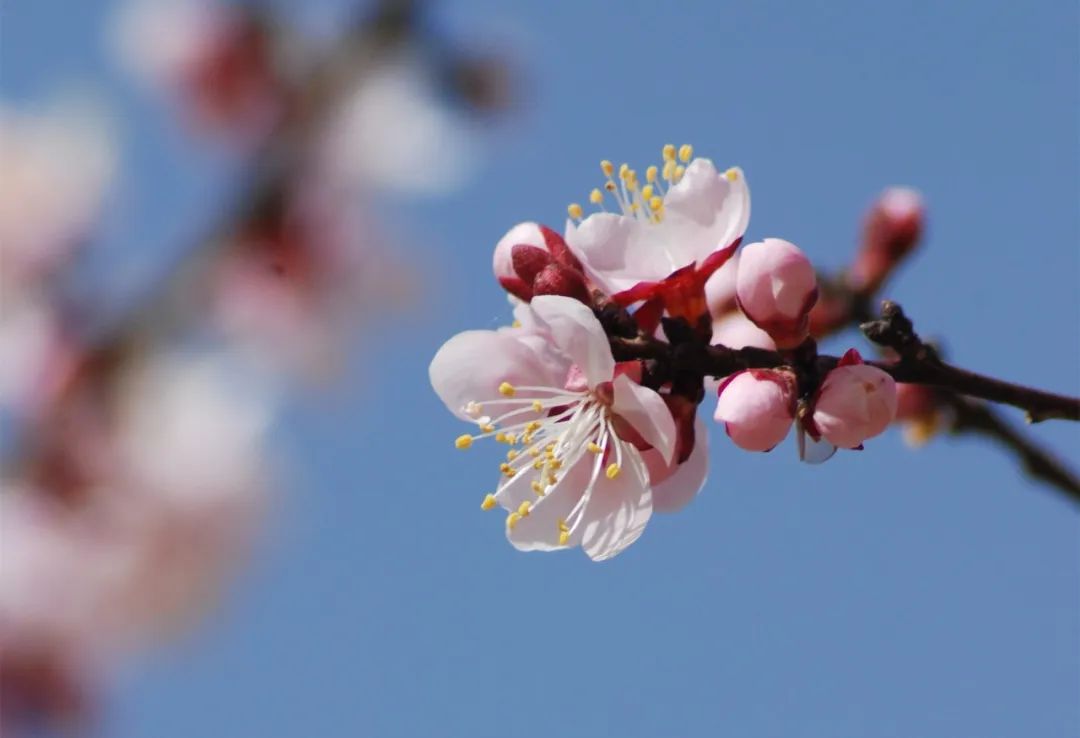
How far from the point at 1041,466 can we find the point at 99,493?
5.50 ft

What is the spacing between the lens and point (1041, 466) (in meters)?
1.90

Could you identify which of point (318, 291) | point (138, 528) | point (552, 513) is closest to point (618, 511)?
point (552, 513)

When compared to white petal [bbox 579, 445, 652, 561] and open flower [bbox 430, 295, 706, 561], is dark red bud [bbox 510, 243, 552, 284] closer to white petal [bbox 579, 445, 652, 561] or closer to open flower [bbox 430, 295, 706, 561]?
open flower [bbox 430, 295, 706, 561]

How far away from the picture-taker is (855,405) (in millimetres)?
1164

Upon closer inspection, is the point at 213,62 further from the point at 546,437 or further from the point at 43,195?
the point at 546,437

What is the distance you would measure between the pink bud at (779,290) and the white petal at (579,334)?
0.16 m

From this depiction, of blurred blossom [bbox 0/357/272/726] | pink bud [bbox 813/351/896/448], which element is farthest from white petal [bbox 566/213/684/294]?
blurred blossom [bbox 0/357/272/726]

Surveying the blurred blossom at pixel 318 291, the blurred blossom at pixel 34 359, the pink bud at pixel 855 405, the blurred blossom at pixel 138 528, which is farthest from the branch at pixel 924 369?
the blurred blossom at pixel 318 291

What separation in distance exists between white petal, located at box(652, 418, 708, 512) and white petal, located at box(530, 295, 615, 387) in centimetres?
18

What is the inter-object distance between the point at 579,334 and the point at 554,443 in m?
0.23

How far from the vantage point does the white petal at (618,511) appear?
4.28 feet

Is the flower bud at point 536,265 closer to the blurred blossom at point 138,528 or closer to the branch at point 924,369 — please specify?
the branch at point 924,369

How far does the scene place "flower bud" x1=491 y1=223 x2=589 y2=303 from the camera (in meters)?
1.29

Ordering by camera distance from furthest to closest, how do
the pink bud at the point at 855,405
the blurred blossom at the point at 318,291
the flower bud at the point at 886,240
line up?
the blurred blossom at the point at 318,291, the flower bud at the point at 886,240, the pink bud at the point at 855,405
